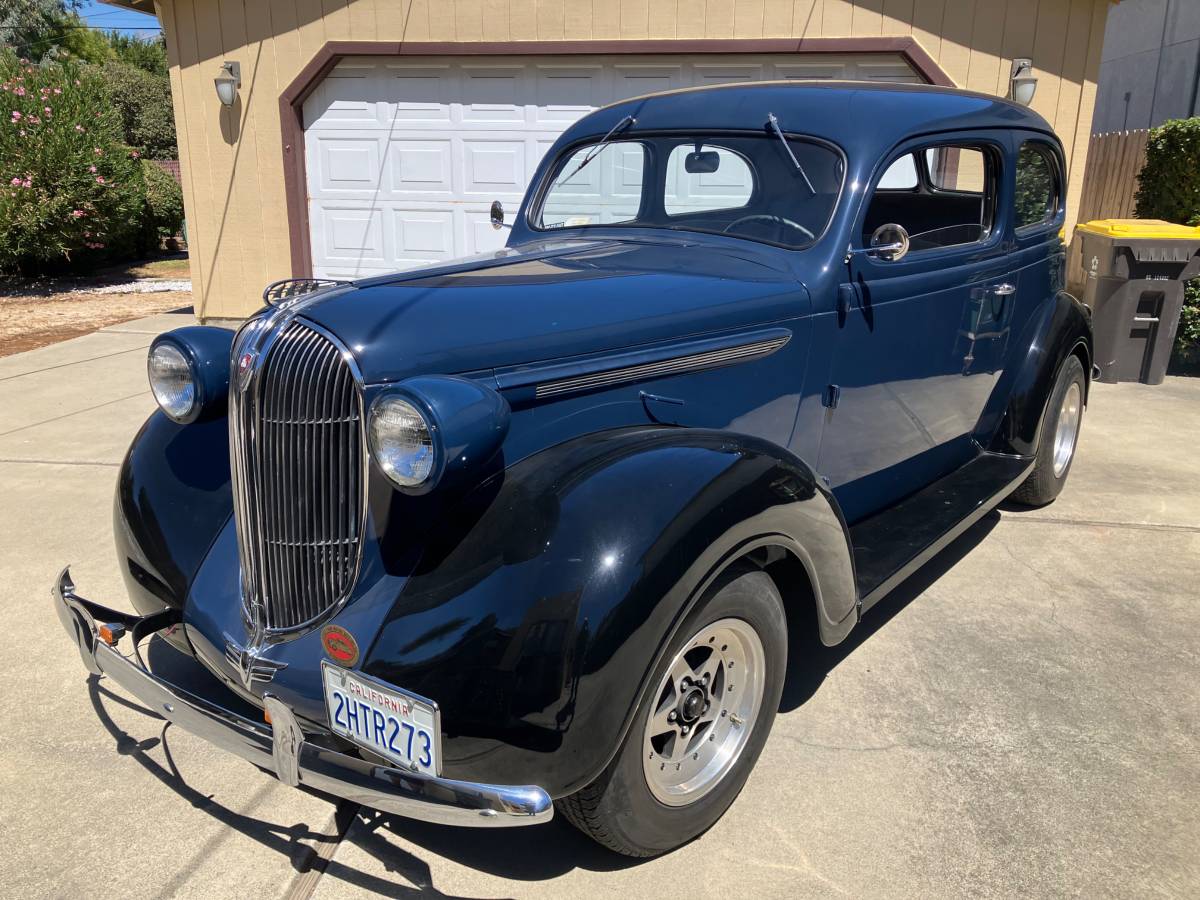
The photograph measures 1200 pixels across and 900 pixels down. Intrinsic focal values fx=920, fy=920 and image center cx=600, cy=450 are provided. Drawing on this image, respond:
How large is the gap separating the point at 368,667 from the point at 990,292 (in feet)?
9.71

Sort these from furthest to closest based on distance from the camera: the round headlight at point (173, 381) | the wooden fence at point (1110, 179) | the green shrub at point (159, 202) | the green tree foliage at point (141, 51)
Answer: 1. the green tree foliage at point (141, 51)
2. the green shrub at point (159, 202)
3. the wooden fence at point (1110, 179)
4. the round headlight at point (173, 381)

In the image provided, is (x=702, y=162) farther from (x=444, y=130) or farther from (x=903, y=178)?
(x=444, y=130)

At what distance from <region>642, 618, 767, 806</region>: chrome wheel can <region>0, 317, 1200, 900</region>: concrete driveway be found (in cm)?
19

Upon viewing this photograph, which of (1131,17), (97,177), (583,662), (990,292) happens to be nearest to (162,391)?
(583,662)

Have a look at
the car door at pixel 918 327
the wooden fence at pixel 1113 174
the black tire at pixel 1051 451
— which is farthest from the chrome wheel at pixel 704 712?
→ the wooden fence at pixel 1113 174

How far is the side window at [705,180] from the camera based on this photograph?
3.24 m

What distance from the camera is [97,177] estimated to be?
40.2 ft

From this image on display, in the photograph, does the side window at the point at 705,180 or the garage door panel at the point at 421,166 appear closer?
the side window at the point at 705,180

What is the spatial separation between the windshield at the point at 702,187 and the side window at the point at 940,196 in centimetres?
46

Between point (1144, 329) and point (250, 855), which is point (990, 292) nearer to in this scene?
point (250, 855)

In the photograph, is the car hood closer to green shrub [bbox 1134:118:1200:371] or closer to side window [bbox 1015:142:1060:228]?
side window [bbox 1015:142:1060:228]

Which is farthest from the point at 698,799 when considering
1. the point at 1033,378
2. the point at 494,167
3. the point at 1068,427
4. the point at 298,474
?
the point at 494,167

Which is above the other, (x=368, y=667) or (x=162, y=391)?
(x=162, y=391)

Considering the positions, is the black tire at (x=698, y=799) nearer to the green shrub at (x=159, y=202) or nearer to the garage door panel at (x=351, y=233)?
the garage door panel at (x=351, y=233)
